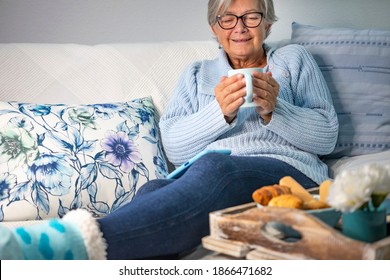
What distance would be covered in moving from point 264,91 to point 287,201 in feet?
1.78

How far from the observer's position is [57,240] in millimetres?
1138

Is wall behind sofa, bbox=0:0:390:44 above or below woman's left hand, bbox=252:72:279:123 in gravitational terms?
above

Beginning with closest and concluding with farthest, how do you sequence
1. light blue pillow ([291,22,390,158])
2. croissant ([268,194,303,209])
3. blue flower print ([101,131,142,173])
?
1. croissant ([268,194,303,209])
2. blue flower print ([101,131,142,173])
3. light blue pillow ([291,22,390,158])

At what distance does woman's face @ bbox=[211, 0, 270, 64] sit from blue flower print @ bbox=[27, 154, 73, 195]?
0.55 metres

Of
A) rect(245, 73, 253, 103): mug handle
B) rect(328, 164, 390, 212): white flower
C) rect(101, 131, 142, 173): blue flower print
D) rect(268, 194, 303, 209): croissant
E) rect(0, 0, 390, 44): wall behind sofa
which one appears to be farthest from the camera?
rect(0, 0, 390, 44): wall behind sofa

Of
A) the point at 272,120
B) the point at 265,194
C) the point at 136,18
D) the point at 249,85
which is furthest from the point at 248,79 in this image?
the point at 136,18

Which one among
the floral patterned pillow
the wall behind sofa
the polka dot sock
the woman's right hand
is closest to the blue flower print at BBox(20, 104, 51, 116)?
the floral patterned pillow

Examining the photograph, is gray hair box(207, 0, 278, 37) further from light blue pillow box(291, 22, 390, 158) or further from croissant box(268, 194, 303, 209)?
croissant box(268, 194, 303, 209)

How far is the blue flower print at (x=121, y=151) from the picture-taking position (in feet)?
6.01

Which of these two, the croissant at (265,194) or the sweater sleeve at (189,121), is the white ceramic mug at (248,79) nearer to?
the sweater sleeve at (189,121)

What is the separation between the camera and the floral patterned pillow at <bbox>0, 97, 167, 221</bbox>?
1730 mm

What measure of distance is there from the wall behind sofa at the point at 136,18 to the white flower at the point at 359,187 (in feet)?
4.67

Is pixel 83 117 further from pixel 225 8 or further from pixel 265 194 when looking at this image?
pixel 265 194
